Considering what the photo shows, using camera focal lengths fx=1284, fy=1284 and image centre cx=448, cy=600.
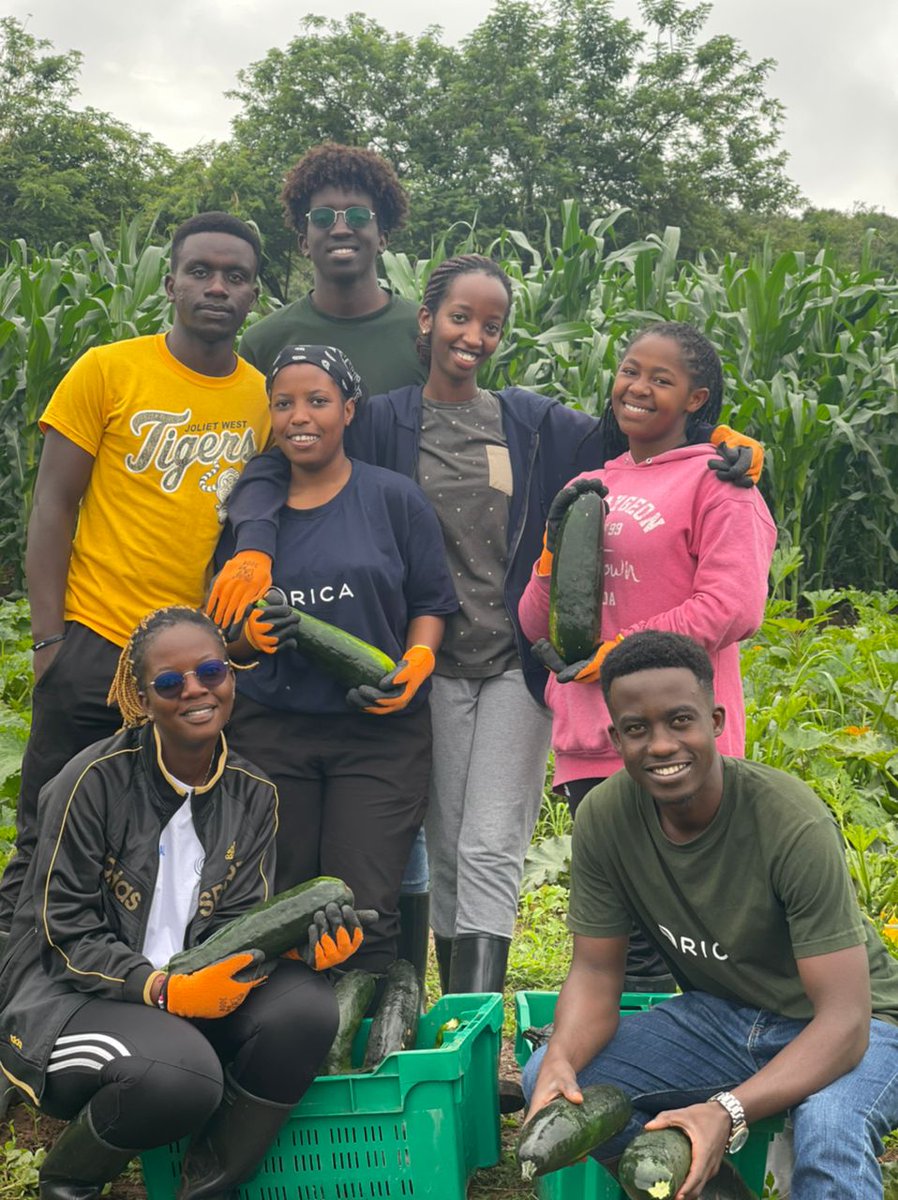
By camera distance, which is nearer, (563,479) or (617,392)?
(617,392)

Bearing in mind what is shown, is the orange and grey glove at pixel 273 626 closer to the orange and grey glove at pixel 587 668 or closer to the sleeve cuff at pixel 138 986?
the orange and grey glove at pixel 587 668

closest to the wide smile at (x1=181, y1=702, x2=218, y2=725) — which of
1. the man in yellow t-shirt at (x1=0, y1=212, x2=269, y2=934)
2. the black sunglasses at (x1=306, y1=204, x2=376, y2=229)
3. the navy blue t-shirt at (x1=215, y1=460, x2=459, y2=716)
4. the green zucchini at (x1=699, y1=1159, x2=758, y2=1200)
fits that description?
the navy blue t-shirt at (x1=215, y1=460, x2=459, y2=716)

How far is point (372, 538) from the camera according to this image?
3684 millimetres

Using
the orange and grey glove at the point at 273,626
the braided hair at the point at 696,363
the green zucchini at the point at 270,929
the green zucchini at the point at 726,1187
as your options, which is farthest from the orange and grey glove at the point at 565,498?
the green zucchini at the point at 726,1187

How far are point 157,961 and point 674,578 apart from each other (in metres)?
1.67

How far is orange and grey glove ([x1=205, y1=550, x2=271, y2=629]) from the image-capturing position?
3486mm

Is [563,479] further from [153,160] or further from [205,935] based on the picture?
[153,160]

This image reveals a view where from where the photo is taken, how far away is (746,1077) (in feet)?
9.71

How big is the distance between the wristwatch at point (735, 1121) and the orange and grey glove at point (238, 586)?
1.72 m

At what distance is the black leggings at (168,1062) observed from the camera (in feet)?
9.43

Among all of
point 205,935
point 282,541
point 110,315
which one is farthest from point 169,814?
point 110,315

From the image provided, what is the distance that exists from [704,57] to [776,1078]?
142 feet

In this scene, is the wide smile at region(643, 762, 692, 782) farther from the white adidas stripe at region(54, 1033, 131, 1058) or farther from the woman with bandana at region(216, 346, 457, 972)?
the white adidas stripe at region(54, 1033, 131, 1058)

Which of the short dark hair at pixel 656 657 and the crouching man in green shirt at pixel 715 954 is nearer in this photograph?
the crouching man in green shirt at pixel 715 954
